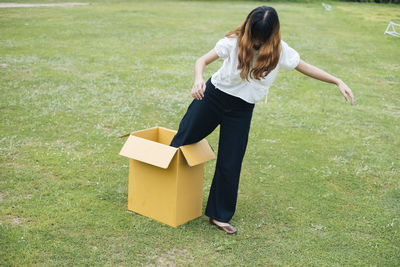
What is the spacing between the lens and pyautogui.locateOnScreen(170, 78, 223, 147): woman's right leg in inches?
144

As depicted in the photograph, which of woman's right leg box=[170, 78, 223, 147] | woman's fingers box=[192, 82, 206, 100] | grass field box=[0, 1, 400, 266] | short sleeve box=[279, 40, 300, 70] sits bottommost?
grass field box=[0, 1, 400, 266]

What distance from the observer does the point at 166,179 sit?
3.79 meters

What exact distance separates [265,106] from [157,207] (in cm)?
461

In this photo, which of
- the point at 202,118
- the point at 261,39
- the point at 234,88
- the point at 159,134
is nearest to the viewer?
the point at 261,39

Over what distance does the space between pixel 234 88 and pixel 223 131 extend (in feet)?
1.25

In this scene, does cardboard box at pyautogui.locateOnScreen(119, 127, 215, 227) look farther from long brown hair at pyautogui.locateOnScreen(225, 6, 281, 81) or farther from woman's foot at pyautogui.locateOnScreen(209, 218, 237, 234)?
long brown hair at pyautogui.locateOnScreen(225, 6, 281, 81)

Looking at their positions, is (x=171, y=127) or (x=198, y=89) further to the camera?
(x=171, y=127)

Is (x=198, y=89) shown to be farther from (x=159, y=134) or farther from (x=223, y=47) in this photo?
(x=159, y=134)

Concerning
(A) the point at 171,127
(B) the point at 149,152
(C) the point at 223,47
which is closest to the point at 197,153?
(B) the point at 149,152

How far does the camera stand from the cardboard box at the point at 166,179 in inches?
146

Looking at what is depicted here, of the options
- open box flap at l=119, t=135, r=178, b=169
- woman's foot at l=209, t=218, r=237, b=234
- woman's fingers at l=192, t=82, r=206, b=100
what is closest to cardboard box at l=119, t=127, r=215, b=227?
open box flap at l=119, t=135, r=178, b=169

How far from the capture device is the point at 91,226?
12.4 feet

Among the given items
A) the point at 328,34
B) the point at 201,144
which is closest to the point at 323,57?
the point at 328,34

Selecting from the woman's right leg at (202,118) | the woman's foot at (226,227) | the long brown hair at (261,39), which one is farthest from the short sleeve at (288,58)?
the woman's foot at (226,227)
